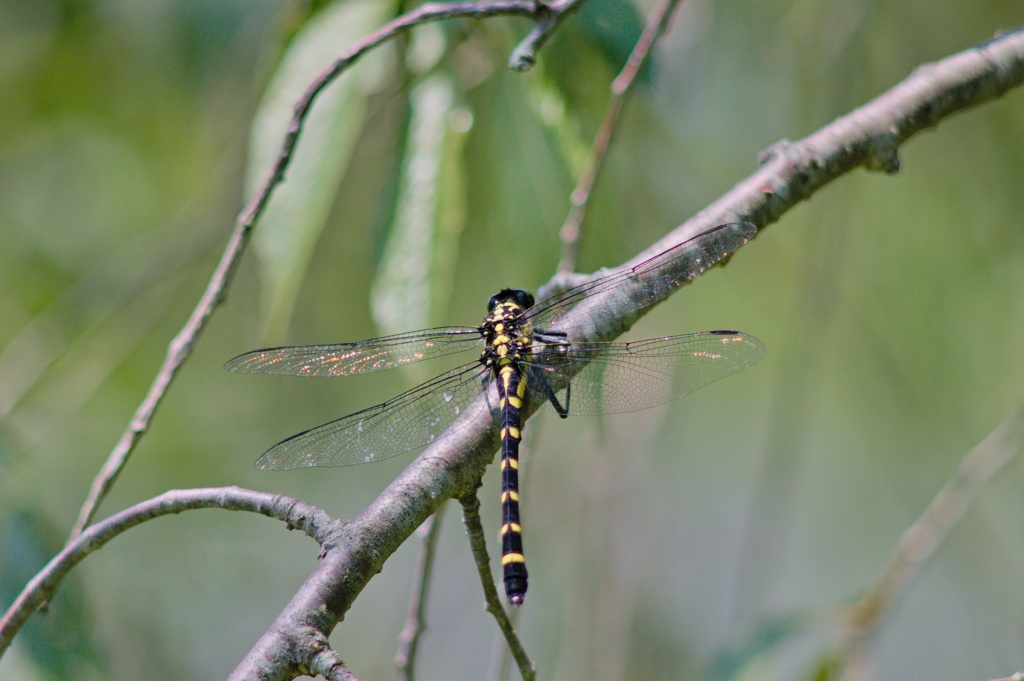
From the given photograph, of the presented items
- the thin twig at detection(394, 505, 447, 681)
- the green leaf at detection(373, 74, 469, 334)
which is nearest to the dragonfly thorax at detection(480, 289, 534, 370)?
the green leaf at detection(373, 74, 469, 334)

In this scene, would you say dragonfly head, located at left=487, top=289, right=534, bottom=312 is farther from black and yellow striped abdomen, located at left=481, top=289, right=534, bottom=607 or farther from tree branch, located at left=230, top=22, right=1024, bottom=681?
tree branch, located at left=230, top=22, right=1024, bottom=681

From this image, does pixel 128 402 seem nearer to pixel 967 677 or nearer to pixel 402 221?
pixel 402 221

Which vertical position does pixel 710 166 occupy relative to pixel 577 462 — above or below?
above

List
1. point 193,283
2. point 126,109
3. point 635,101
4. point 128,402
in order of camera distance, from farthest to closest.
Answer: point 193,283
point 128,402
point 126,109
point 635,101

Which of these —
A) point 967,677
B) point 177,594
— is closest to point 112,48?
point 177,594

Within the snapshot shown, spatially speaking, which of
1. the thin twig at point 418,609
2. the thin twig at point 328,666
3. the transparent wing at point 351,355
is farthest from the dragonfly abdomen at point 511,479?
the thin twig at point 328,666

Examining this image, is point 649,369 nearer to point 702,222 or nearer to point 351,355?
point 702,222
